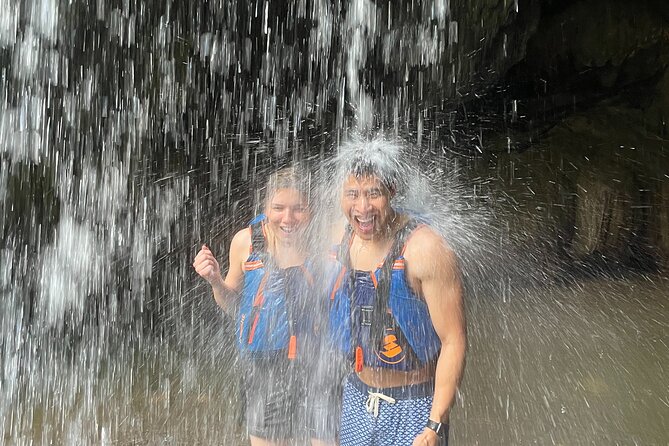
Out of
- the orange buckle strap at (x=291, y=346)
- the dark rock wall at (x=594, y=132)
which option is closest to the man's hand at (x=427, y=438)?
the orange buckle strap at (x=291, y=346)

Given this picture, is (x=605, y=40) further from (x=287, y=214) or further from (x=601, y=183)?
(x=287, y=214)

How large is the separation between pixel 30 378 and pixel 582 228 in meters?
5.01

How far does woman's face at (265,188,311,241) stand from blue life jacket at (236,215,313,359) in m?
0.06

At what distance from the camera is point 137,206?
6426 millimetres

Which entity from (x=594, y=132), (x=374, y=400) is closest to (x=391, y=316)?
(x=374, y=400)

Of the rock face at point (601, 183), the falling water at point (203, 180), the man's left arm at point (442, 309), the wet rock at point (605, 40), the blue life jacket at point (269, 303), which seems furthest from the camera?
the rock face at point (601, 183)

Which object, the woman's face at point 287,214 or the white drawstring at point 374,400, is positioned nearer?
the white drawstring at point 374,400

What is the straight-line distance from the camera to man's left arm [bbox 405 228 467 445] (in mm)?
2119

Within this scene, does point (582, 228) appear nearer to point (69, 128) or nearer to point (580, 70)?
point (580, 70)

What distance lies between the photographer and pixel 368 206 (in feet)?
7.45

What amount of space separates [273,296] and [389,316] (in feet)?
1.59

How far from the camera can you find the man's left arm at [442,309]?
212 centimetres

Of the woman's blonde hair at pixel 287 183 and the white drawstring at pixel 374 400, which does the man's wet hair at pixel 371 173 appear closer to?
the woman's blonde hair at pixel 287 183

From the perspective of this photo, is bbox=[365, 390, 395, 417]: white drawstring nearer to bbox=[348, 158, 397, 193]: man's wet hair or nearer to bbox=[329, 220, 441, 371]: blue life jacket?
bbox=[329, 220, 441, 371]: blue life jacket
